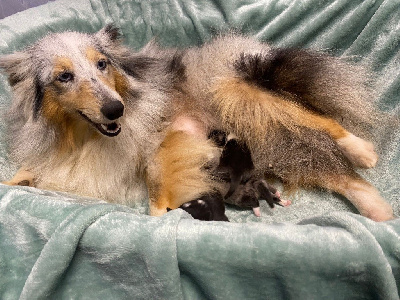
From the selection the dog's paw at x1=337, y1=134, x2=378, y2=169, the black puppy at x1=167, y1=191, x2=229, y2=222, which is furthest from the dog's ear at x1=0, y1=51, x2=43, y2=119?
the dog's paw at x1=337, y1=134, x2=378, y2=169

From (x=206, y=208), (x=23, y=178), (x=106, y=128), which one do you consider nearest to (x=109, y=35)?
(x=106, y=128)

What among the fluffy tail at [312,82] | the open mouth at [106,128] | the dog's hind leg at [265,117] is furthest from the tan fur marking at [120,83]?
the fluffy tail at [312,82]

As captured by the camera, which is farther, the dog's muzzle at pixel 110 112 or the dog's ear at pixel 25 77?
the dog's ear at pixel 25 77

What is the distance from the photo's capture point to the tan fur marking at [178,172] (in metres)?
1.76

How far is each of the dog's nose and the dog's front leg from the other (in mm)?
577

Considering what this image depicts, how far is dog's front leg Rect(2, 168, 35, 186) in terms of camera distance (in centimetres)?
172

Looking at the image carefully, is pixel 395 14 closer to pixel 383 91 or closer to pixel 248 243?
pixel 383 91

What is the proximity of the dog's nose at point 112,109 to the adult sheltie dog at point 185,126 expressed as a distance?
0.47 ft

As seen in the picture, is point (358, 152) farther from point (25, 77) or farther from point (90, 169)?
point (25, 77)

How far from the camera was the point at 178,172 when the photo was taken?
1802mm

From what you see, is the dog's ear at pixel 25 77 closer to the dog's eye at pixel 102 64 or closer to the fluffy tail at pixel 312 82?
the dog's eye at pixel 102 64

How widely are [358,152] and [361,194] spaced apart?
19cm

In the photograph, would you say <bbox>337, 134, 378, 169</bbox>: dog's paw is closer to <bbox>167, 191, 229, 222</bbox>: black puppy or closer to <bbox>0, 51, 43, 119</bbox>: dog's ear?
<bbox>167, 191, 229, 222</bbox>: black puppy

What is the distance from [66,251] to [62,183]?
2.52 feet
